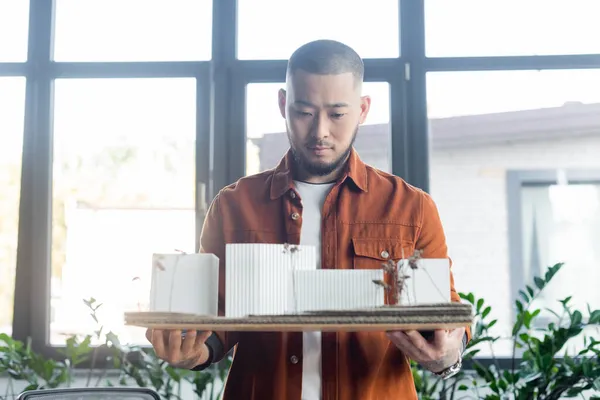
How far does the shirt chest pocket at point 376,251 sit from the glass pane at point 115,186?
1918 millimetres

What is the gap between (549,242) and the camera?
322cm

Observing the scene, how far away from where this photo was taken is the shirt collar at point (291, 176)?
148 centimetres

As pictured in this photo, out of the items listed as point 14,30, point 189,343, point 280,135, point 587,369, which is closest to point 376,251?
point 189,343

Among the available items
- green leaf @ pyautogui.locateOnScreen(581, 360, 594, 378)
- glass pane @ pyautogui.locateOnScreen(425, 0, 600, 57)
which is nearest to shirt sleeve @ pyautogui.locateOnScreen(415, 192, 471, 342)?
green leaf @ pyautogui.locateOnScreen(581, 360, 594, 378)

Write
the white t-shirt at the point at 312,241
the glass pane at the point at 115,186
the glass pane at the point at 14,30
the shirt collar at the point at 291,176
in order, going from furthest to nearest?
the glass pane at the point at 14,30 → the glass pane at the point at 115,186 → the shirt collar at the point at 291,176 → the white t-shirt at the point at 312,241

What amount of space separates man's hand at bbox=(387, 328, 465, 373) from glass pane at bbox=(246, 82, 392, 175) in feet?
6.86

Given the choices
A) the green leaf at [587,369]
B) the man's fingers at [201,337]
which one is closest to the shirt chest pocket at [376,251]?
the man's fingers at [201,337]

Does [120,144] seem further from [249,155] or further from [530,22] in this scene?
[530,22]

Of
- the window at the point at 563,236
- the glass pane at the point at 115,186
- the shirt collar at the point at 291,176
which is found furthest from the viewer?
the glass pane at the point at 115,186

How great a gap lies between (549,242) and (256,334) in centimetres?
216

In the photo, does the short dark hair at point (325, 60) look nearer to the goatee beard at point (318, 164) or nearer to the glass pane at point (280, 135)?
the goatee beard at point (318, 164)

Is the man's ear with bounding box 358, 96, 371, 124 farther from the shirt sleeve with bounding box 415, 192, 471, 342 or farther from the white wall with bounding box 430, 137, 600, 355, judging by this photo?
the white wall with bounding box 430, 137, 600, 355

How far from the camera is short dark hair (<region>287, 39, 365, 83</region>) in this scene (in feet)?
4.63

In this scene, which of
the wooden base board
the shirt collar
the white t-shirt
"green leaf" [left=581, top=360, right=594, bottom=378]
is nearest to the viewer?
the wooden base board
